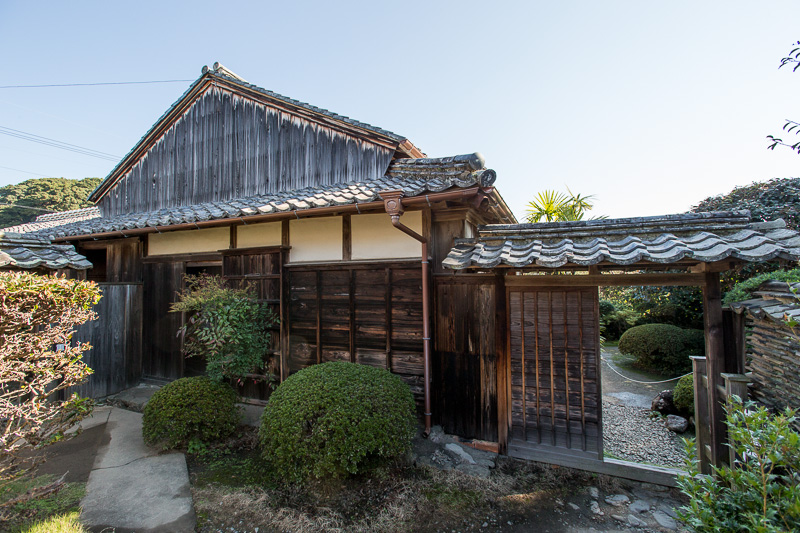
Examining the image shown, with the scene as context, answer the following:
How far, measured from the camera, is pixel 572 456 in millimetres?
4195

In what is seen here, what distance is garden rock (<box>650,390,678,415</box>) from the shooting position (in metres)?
6.71

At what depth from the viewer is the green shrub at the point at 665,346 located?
900 centimetres

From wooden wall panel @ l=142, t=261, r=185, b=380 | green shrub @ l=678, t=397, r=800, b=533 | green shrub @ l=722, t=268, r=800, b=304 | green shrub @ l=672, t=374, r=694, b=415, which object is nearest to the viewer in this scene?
green shrub @ l=678, t=397, r=800, b=533

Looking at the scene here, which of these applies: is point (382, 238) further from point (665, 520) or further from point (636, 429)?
point (636, 429)

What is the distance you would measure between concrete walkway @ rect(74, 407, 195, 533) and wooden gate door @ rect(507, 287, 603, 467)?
3806 millimetres

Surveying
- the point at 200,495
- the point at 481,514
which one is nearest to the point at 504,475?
the point at 481,514

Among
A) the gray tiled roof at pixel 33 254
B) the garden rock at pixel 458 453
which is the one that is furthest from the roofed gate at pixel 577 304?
the gray tiled roof at pixel 33 254

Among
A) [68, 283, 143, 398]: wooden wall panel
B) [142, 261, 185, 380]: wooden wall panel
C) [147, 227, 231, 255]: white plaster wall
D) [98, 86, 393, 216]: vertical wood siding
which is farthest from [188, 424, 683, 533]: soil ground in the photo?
[98, 86, 393, 216]: vertical wood siding

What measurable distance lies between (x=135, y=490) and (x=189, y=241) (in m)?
4.46

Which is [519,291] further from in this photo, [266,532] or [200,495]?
[200,495]

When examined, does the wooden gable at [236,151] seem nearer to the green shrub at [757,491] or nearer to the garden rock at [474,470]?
the garden rock at [474,470]

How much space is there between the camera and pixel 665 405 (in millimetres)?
6770

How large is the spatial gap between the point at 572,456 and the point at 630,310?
1263cm

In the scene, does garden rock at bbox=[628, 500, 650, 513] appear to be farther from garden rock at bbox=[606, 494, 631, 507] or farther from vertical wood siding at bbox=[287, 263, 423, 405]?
vertical wood siding at bbox=[287, 263, 423, 405]
